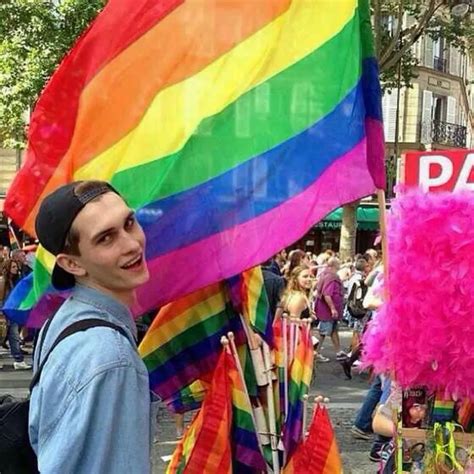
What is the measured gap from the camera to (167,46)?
319 centimetres

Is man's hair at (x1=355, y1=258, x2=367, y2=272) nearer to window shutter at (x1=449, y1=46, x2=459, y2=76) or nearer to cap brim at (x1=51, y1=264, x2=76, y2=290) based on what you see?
cap brim at (x1=51, y1=264, x2=76, y2=290)

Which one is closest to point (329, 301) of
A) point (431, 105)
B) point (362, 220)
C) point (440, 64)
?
point (362, 220)

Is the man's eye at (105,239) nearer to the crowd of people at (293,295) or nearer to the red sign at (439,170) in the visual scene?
the crowd of people at (293,295)

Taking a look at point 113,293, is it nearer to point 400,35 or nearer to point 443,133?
point 400,35

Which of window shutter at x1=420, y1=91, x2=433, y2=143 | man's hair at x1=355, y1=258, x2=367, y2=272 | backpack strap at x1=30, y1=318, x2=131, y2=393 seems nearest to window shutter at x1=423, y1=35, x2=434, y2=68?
window shutter at x1=420, y1=91, x2=433, y2=143

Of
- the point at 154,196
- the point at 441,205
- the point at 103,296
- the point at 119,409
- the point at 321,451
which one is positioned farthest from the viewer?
the point at 321,451

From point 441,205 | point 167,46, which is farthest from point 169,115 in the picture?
point 441,205

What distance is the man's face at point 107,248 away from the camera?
1.85 metres

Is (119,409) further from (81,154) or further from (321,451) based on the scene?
(321,451)

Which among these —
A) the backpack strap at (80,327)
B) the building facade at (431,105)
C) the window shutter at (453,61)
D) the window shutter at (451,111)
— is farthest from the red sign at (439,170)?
the window shutter at (453,61)

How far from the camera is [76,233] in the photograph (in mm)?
1850

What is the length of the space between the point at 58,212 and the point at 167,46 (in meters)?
1.50

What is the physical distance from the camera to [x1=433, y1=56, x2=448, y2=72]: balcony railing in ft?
112

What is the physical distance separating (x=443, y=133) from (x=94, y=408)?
110 ft
